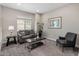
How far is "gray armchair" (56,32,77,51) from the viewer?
3399mm

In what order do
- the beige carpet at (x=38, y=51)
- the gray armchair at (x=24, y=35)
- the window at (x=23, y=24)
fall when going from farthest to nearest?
the gray armchair at (x=24, y=35)
the window at (x=23, y=24)
the beige carpet at (x=38, y=51)

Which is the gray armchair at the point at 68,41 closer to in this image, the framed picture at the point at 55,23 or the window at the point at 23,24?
the framed picture at the point at 55,23

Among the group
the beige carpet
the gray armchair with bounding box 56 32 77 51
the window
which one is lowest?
the beige carpet

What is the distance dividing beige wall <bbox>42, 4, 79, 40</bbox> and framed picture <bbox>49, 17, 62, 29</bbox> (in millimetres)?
128

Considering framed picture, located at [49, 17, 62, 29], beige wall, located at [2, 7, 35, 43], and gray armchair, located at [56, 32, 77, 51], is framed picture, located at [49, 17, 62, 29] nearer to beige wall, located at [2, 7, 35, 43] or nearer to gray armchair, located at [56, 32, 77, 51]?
gray armchair, located at [56, 32, 77, 51]

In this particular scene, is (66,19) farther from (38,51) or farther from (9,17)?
(9,17)

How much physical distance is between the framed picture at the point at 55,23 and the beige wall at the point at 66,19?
128 mm

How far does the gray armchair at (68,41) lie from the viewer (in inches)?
134

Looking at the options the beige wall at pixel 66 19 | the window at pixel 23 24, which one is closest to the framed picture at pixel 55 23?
the beige wall at pixel 66 19

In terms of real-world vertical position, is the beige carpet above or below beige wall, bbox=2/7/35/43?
below

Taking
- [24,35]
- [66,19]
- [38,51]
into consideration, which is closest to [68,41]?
[66,19]

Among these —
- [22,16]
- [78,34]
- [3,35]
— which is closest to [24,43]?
[3,35]

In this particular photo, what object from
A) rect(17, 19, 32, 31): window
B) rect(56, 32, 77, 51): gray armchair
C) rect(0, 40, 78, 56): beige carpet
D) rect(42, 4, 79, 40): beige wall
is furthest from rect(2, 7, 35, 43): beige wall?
rect(56, 32, 77, 51): gray armchair

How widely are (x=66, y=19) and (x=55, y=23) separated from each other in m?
0.49
